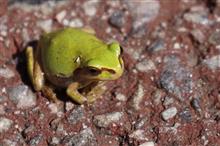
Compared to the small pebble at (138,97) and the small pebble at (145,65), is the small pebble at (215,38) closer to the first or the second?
the small pebble at (145,65)

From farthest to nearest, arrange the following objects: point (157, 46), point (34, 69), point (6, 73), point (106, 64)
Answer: point (157, 46)
point (6, 73)
point (34, 69)
point (106, 64)

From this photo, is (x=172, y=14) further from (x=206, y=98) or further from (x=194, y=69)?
(x=206, y=98)

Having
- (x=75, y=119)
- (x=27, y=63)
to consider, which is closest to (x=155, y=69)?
(x=75, y=119)

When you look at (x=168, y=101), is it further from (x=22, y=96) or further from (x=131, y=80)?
(x=22, y=96)

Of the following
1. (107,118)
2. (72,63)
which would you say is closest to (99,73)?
(72,63)

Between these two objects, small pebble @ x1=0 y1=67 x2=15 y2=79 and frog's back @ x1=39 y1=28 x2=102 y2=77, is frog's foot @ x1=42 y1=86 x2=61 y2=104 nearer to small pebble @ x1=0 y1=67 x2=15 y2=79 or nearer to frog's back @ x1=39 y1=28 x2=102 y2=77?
frog's back @ x1=39 y1=28 x2=102 y2=77

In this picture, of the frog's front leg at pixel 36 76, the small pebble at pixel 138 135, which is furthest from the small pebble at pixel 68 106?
the small pebble at pixel 138 135
